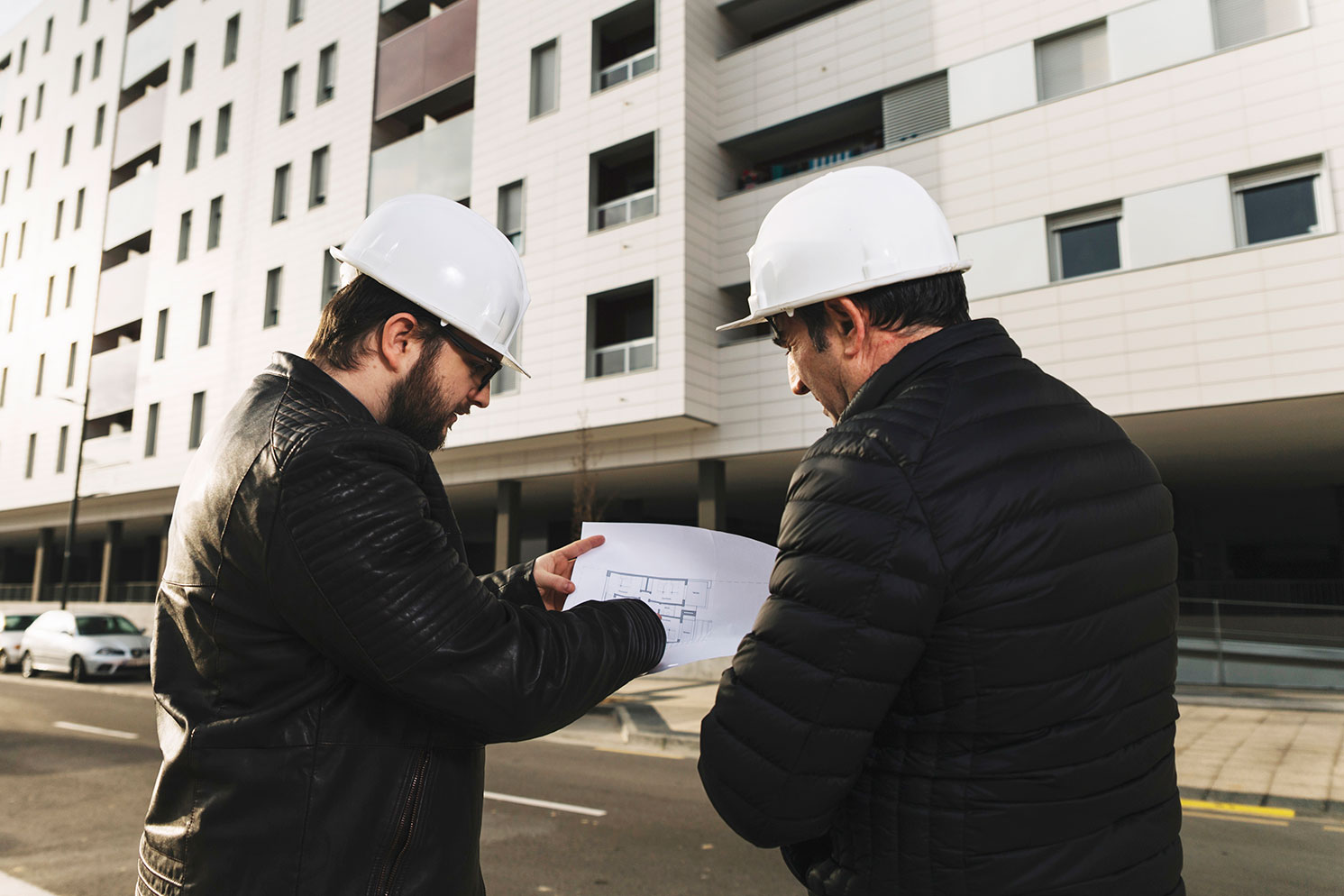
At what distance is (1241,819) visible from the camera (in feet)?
20.8

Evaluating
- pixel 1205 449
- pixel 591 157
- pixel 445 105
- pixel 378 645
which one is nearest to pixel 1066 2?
pixel 1205 449

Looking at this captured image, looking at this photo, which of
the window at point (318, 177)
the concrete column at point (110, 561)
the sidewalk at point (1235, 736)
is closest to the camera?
the sidewalk at point (1235, 736)

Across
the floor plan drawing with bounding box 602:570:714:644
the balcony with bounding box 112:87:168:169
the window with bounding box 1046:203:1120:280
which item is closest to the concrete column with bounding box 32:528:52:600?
the balcony with bounding box 112:87:168:169

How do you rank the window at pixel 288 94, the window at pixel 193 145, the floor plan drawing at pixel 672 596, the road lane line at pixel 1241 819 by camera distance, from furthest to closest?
the window at pixel 193 145
the window at pixel 288 94
the road lane line at pixel 1241 819
the floor plan drawing at pixel 672 596

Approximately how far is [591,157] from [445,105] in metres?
7.13

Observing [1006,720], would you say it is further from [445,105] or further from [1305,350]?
[445,105]

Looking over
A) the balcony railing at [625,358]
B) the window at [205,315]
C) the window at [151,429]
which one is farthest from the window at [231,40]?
the balcony railing at [625,358]

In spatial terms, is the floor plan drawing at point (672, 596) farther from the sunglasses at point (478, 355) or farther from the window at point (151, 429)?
the window at point (151, 429)

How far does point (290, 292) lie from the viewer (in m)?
24.2

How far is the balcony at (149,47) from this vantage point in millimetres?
32500

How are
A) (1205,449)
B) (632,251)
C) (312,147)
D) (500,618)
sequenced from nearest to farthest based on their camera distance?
(500,618)
(1205,449)
(632,251)
(312,147)

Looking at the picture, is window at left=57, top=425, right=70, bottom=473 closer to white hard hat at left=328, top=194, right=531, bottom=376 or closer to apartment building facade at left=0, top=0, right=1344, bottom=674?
apartment building facade at left=0, top=0, right=1344, bottom=674

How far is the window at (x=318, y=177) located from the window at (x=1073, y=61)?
63.8 ft

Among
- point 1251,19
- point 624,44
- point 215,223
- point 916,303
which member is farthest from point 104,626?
point 1251,19
